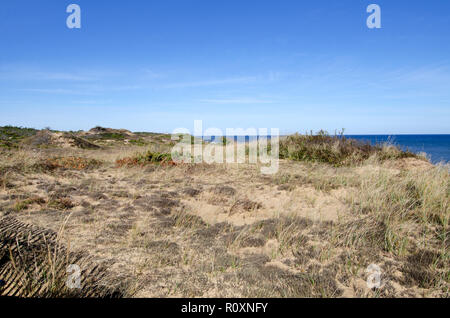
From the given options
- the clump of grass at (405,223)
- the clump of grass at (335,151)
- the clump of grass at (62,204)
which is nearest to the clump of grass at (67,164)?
the clump of grass at (62,204)

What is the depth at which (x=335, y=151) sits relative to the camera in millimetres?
12102

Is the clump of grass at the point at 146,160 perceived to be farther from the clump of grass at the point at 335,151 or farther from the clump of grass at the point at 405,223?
the clump of grass at the point at 405,223

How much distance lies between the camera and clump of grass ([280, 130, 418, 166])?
11.6 meters

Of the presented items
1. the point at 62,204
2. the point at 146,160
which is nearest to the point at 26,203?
the point at 62,204

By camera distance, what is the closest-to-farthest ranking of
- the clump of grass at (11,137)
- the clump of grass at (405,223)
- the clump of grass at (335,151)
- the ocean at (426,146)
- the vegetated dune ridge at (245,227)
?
1. the vegetated dune ridge at (245,227)
2. the clump of grass at (405,223)
3. the clump of grass at (335,151)
4. the ocean at (426,146)
5. the clump of grass at (11,137)

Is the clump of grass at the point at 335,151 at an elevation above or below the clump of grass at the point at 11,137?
below

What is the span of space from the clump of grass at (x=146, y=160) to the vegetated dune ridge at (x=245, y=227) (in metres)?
1.60

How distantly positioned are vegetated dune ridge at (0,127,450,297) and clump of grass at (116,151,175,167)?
1.60 m

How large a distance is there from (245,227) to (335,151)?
8.68 metres

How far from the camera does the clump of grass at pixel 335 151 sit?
11.6 meters

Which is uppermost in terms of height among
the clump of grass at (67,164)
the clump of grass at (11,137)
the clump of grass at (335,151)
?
the clump of grass at (11,137)

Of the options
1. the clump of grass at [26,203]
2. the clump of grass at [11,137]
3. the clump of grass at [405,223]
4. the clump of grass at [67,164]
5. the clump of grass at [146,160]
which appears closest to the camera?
the clump of grass at [405,223]

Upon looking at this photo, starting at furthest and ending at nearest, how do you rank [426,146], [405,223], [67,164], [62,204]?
1. [426,146]
2. [67,164]
3. [62,204]
4. [405,223]

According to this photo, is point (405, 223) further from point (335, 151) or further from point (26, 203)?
point (26, 203)
